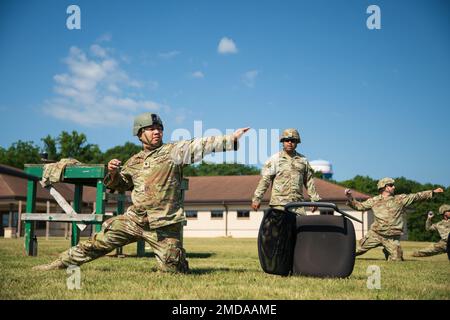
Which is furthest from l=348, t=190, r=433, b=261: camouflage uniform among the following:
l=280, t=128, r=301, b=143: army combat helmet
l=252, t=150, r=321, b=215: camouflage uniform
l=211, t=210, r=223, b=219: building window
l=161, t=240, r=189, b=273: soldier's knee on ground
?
l=211, t=210, r=223, b=219: building window

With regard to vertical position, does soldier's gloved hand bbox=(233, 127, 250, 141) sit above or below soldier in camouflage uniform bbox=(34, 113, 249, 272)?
above

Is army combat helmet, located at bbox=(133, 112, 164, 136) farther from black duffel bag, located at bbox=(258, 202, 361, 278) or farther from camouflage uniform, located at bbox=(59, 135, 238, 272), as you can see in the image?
black duffel bag, located at bbox=(258, 202, 361, 278)

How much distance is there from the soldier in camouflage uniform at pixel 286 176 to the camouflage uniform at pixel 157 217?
270 centimetres

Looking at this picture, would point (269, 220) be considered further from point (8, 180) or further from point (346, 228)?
point (8, 180)

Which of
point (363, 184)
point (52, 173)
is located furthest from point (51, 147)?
point (52, 173)

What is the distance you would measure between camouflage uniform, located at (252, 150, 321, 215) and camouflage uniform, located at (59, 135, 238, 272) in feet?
9.05

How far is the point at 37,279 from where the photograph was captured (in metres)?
5.19

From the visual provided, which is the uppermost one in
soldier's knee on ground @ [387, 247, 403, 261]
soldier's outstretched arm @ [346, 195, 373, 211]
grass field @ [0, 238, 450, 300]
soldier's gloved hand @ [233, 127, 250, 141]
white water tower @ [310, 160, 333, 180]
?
white water tower @ [310, 160, 333, 180]

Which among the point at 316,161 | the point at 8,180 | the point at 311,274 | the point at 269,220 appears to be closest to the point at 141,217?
the point at 269,220

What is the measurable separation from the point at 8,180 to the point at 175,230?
36.9 m

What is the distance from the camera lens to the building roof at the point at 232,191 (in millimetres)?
40562

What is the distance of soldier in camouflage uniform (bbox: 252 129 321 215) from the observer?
27.5 feet

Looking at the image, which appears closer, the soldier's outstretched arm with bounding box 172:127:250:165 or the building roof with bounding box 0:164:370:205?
the soldier's outstretched arm with bounding box 172:127:250:165

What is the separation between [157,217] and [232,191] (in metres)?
38.7
